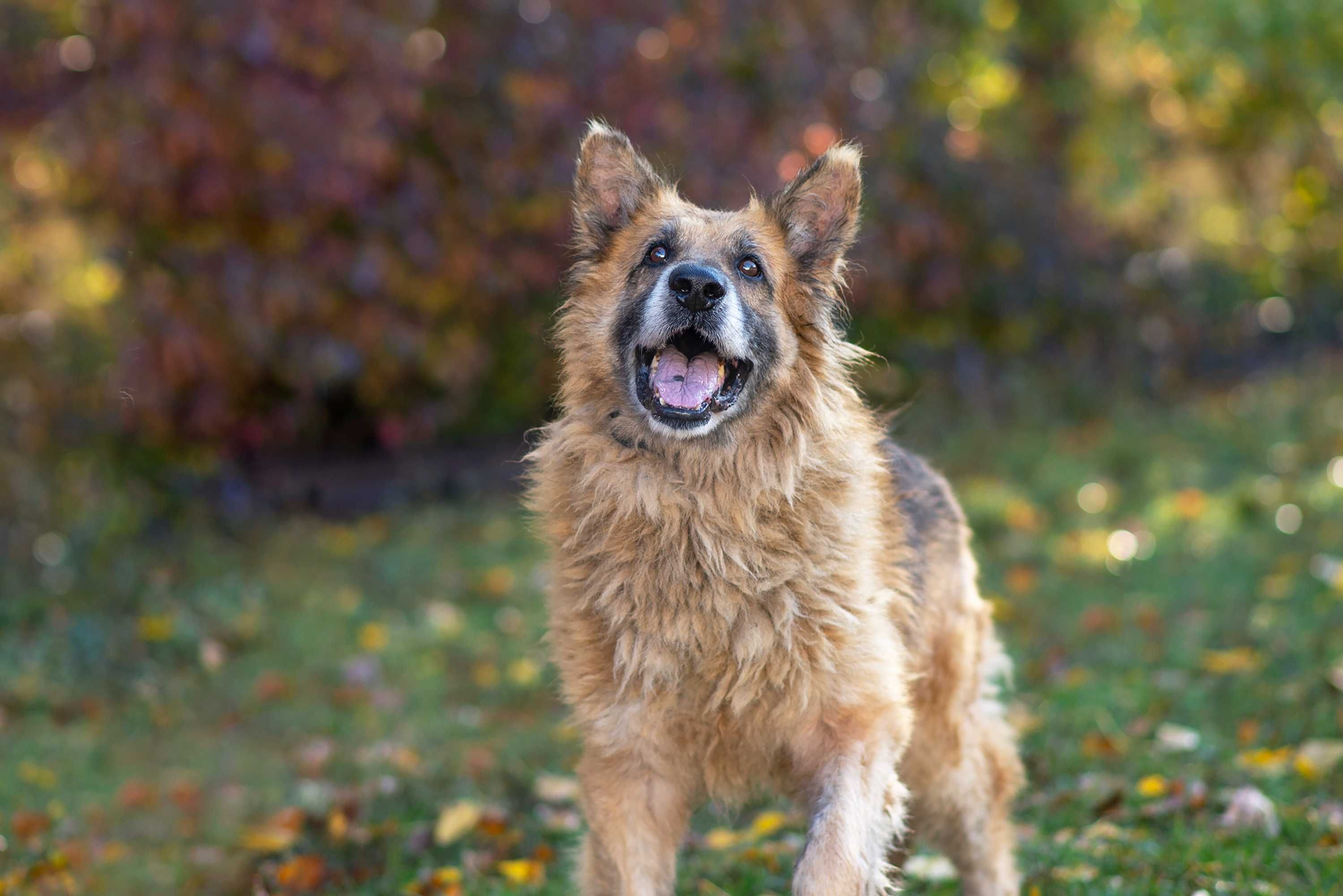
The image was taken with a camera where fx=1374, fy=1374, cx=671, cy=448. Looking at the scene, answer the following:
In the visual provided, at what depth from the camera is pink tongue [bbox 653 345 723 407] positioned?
12.2 feet

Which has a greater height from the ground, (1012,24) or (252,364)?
(1012,24)

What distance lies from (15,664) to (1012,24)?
9.69 m

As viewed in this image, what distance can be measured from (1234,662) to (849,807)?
11.2 feet

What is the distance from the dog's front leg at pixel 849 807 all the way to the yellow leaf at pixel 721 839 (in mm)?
1324


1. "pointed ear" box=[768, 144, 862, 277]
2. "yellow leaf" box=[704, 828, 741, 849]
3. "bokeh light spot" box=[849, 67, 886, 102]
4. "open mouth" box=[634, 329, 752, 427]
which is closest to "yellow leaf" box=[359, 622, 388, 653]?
"yellow leaf" box=[704, 828, 741, 849]

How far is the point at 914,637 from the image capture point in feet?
13.4

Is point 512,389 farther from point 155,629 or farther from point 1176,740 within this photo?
point 1176,740

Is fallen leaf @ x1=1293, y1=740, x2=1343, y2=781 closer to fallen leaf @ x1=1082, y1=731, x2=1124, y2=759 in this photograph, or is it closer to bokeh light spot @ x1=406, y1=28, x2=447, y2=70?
fallen leaf @ x1=1082, y1=731, x2=1124, y2=759

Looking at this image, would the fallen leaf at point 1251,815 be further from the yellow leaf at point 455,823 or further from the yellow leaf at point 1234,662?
the yellow leaf at point 455,823

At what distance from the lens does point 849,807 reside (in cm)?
345

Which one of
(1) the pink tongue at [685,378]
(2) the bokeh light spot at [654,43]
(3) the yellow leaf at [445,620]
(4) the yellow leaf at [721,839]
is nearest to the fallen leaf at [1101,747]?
(4) the yellow leaf at [721,839]

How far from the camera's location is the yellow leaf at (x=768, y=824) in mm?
5004

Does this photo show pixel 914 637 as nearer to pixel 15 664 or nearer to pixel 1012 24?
pixel 15 664

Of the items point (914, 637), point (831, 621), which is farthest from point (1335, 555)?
point (831, 621)
